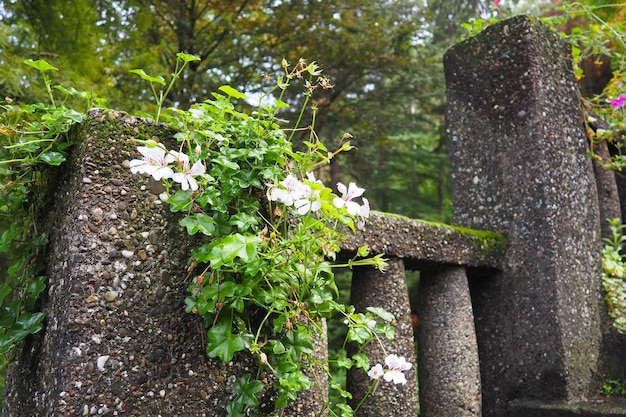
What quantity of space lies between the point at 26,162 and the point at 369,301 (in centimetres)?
152

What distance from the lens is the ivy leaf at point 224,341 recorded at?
1662 mm

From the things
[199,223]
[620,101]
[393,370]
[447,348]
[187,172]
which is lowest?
[447,348]

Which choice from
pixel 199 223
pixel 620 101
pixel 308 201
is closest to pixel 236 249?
pixel 199 223

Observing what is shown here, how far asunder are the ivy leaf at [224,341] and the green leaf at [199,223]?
263mm

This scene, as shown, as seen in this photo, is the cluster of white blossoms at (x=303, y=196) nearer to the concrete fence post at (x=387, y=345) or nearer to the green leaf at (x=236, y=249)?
the green leaf at (x=236, y=249)

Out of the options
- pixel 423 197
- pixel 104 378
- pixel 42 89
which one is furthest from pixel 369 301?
pixel 423 197

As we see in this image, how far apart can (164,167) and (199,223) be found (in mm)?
185

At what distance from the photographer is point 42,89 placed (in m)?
4.12

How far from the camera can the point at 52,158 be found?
174 centimetres

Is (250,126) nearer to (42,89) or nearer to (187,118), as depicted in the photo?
(187,118)

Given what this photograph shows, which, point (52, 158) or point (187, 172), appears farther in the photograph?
point (52, 158)

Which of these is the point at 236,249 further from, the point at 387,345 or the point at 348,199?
the point at 387,345

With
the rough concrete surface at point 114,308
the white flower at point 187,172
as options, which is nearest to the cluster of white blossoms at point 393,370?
the rough concrete surface at point 114,308

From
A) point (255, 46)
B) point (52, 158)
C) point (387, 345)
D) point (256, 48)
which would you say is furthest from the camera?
point (256, 48)
